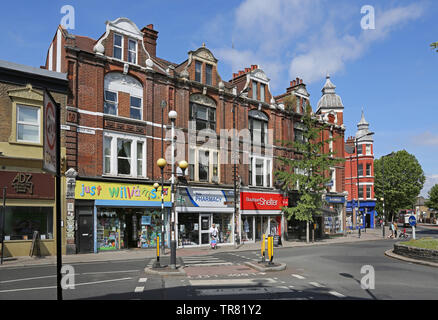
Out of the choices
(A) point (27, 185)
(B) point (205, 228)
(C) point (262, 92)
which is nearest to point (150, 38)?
(C) point (262, 92)

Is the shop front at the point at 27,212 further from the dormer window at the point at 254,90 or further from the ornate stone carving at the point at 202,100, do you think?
the dormer window at the point at 254,90

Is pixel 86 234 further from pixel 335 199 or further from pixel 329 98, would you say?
pixel 329 98

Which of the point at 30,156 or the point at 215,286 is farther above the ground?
the point at 30,156

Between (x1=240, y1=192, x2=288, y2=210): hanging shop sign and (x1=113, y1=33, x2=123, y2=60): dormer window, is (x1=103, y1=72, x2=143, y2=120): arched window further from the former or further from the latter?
(x1=240, y1=192, x2=288, y2=210): hanging shop sign

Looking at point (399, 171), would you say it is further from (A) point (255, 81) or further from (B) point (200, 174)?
(B) point (200, 174)

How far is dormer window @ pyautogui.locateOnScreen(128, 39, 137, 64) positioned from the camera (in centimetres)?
2403

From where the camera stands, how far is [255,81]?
31.7 meters

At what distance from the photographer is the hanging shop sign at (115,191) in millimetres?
20672

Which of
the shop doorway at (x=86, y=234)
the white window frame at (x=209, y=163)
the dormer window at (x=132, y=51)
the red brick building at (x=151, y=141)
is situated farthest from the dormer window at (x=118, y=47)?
the shop doorway at (x=86, y=234)

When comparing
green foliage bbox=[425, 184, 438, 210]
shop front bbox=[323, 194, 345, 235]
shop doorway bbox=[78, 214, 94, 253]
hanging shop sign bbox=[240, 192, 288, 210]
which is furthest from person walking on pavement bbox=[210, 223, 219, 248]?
green foliage bbox=[425, 184, 438, 210]

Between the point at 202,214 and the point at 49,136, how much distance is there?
22353 millimetres

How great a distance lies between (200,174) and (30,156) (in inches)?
465

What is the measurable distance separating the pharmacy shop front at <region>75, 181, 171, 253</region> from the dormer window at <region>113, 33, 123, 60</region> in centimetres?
847

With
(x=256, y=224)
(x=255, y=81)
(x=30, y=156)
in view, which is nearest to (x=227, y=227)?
(x=256, y=224)
